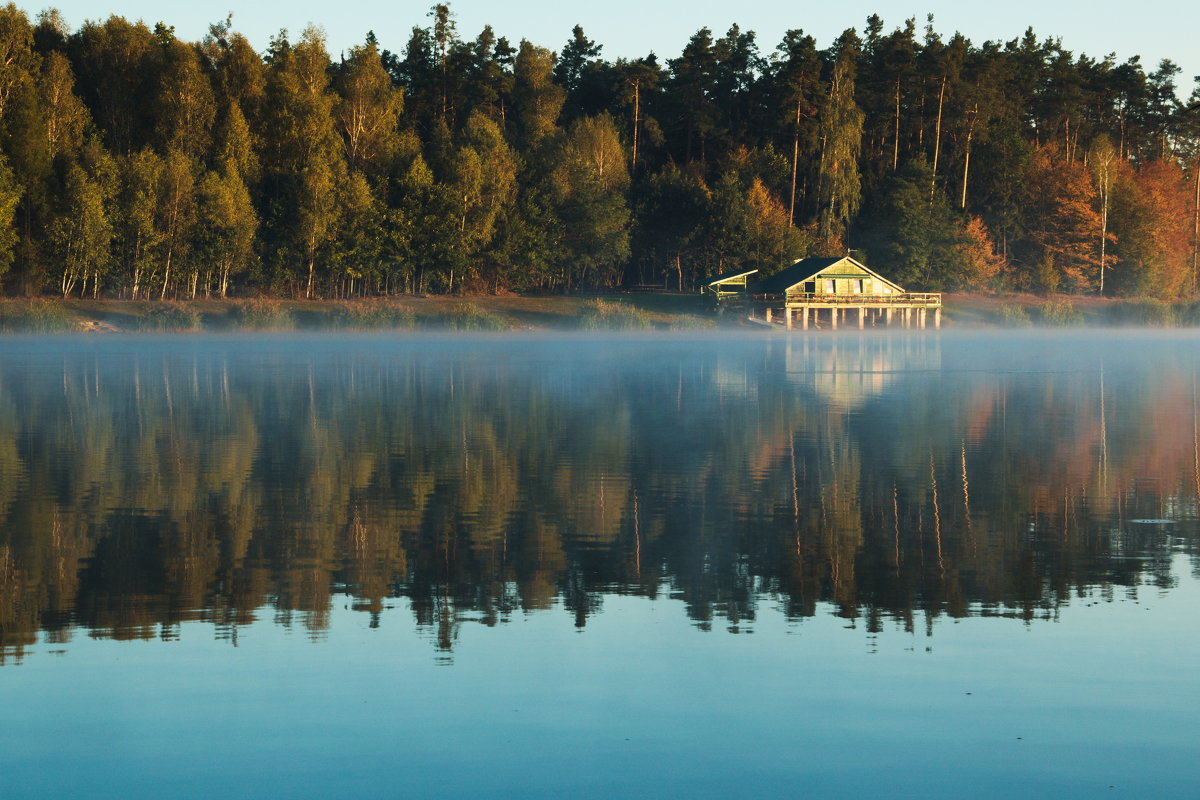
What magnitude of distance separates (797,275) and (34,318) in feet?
149

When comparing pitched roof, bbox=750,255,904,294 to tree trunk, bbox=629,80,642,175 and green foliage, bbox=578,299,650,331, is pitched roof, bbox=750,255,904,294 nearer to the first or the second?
green foliage, bbox=578,299,650,331

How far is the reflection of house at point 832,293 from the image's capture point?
286 ft

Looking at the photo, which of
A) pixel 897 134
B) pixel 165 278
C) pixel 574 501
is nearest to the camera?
pixel 574 501

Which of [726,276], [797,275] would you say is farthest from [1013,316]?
[726,276]

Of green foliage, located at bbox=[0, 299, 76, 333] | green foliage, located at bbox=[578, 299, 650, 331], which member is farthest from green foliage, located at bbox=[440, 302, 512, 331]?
green foliage, located at bbox=[0, 299, 76, 333]

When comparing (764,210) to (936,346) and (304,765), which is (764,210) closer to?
(936,346)

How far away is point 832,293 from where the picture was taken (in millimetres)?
88125

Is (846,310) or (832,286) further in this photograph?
(846,310)

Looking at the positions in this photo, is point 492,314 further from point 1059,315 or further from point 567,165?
point 1059,315

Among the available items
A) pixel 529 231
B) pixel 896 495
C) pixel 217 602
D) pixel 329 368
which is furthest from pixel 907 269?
pixel 217 602

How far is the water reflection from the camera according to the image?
11477mm

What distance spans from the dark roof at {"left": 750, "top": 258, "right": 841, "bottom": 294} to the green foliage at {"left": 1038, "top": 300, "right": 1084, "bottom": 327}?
17525 millimetres

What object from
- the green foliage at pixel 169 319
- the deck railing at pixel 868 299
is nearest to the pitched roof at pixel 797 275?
the deck railing at pixel 868 299

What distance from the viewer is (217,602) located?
36.7 ft
